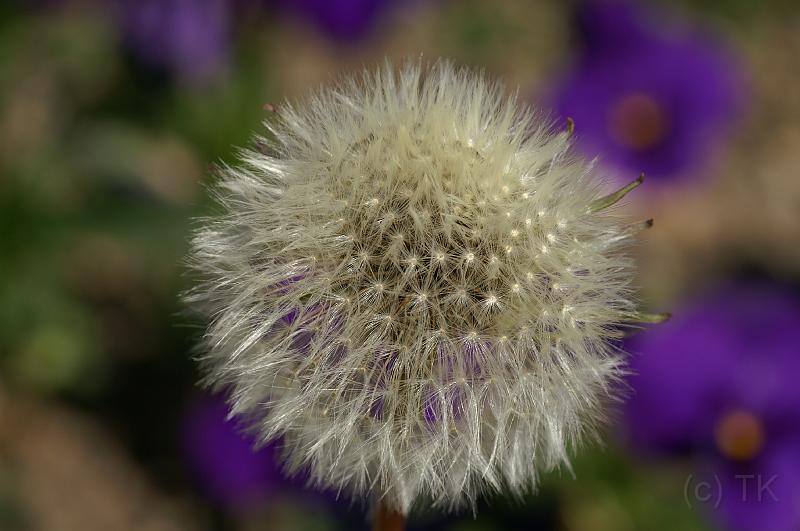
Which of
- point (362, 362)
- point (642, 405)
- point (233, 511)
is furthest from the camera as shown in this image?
point (233, 511)

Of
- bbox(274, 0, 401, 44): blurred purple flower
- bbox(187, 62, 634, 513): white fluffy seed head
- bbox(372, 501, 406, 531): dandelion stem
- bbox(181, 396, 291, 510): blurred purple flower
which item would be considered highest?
bbox(274, 0, 401, 44): blurred purple flower

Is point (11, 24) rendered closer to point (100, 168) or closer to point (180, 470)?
point (100, 168)

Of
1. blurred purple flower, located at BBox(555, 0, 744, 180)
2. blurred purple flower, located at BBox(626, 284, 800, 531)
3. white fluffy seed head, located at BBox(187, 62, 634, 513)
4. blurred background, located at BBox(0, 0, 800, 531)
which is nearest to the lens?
white fluffy seed head, located at BBox(187, 62, 634, 513)

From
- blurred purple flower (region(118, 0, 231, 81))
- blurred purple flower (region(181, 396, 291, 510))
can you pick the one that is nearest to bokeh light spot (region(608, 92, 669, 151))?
blurred purple flower (region(118, 0, 231, 81))

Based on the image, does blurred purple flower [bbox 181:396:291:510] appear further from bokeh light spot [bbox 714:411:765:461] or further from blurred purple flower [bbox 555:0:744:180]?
blurred purple flower [bbox 555:0:744:180]

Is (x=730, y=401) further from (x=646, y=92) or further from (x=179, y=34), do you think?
(x=179, y=34)

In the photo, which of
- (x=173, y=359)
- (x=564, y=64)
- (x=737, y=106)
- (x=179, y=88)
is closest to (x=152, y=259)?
(x=173, y=359)

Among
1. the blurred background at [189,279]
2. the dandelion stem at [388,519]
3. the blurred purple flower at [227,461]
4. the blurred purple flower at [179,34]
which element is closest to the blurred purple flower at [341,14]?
the blurred background at [189,279]
